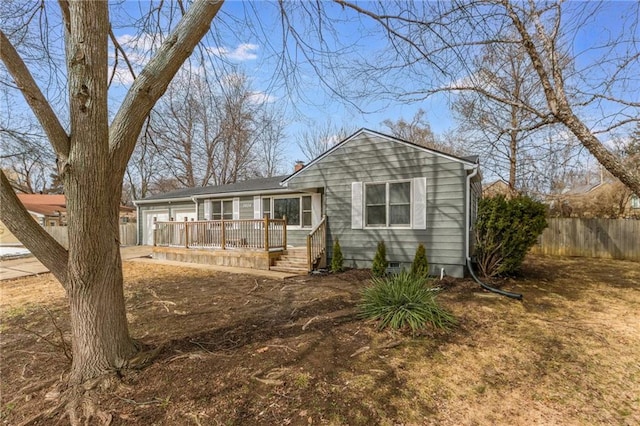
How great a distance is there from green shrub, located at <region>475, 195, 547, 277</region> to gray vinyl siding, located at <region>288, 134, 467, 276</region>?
51 centimetres

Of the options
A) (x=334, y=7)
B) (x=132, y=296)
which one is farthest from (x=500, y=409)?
(x=132, y=296)

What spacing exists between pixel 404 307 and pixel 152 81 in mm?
4118

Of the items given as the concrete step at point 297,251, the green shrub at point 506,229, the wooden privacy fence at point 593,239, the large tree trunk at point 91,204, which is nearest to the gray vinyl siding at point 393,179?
the green shrub at point 506,229

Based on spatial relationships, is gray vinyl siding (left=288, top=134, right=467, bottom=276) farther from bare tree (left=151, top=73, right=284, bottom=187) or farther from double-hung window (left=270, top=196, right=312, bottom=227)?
bare tree (left=151, top=73, right=284, bottom=187)

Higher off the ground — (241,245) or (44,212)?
(44,212)

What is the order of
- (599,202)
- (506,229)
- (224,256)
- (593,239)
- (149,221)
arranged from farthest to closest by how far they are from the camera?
(149,221)
(599,202)
(593,239)
(224,256)
(506,229)

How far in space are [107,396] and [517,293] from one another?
23.0 feet

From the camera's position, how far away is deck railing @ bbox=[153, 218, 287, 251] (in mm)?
10148

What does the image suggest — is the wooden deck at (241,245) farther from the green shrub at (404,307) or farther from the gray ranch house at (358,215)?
the green shrub at (404,307)

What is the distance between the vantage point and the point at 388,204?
8727 mm

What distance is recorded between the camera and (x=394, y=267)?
8.61 meters

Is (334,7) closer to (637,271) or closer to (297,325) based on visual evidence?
(297,325)

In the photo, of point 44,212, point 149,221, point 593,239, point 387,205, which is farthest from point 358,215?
point 44,212

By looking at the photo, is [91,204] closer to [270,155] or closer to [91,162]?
A: [91,162]
